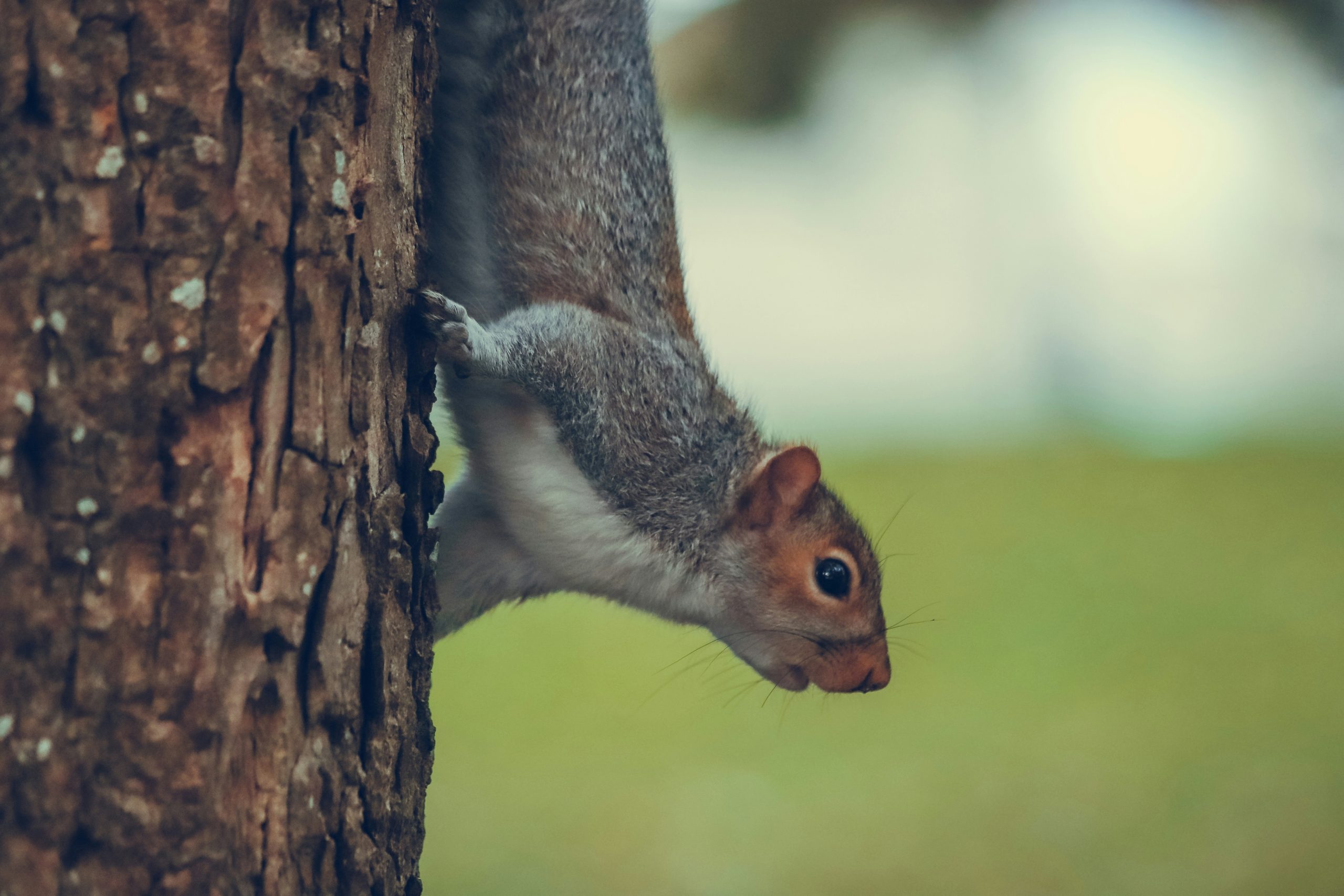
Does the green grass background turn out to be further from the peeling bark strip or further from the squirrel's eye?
the peeling bark strip

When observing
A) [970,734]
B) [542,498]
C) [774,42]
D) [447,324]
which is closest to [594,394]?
[542,498]

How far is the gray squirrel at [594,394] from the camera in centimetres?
200

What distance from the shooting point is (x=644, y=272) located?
2.23m

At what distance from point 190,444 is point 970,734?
460 cm

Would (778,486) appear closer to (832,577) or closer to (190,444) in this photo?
(832,577)

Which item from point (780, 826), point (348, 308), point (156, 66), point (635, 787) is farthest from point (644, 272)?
point (635, 787)

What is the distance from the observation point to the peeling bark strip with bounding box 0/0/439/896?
3.96 ft

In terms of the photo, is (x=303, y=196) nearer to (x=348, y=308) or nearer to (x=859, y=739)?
(x=348, y=308)

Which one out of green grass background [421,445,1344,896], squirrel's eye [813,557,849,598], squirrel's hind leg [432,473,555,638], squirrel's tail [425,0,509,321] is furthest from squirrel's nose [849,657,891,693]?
squirrel's tail [425,0,509,321]

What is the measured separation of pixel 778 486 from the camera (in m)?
2.29

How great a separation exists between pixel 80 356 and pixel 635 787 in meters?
3.95

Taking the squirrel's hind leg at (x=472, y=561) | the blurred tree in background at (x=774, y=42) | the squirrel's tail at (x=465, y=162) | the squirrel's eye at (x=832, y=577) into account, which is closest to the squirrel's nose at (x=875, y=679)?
the squirrel's eye at (x=832, y=577)

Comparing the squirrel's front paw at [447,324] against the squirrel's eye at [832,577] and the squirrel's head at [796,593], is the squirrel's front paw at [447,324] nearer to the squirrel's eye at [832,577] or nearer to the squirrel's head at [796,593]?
the squirrel's head at [796,593]

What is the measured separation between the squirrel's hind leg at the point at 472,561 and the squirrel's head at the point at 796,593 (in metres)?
0.41
